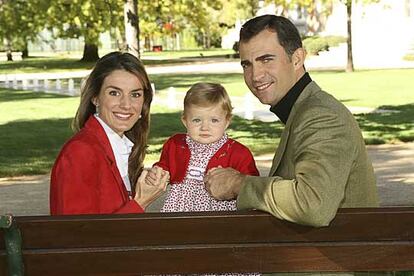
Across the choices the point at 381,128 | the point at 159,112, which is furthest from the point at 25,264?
the point at 159,112

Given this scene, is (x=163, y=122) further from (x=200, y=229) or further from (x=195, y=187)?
(x=200, y=229)

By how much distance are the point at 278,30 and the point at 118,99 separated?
0.79 metres

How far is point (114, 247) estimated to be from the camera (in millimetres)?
3061

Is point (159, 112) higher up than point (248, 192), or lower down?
lower down

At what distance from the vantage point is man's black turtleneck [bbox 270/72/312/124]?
3.67 meters

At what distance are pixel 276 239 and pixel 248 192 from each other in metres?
0.26

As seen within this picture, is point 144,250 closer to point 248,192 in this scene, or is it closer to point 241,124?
point 248,192

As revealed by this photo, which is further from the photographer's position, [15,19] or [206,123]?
[15,19]

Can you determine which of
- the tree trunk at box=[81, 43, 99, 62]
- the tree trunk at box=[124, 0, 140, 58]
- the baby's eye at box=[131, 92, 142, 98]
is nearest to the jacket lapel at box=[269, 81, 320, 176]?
the baby's eye at box=[131, 92, 142, 98]

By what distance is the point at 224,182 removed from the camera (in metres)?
3.54

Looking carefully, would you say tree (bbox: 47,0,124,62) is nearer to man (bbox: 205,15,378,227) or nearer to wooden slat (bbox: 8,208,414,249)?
man (bbox: 205,15,378,227)

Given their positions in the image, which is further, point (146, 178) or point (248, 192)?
point (146, 178)

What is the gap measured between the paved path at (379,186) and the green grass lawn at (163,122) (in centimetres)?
93

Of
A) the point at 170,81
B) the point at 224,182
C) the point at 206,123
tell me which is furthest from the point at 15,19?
the point at 224,182
